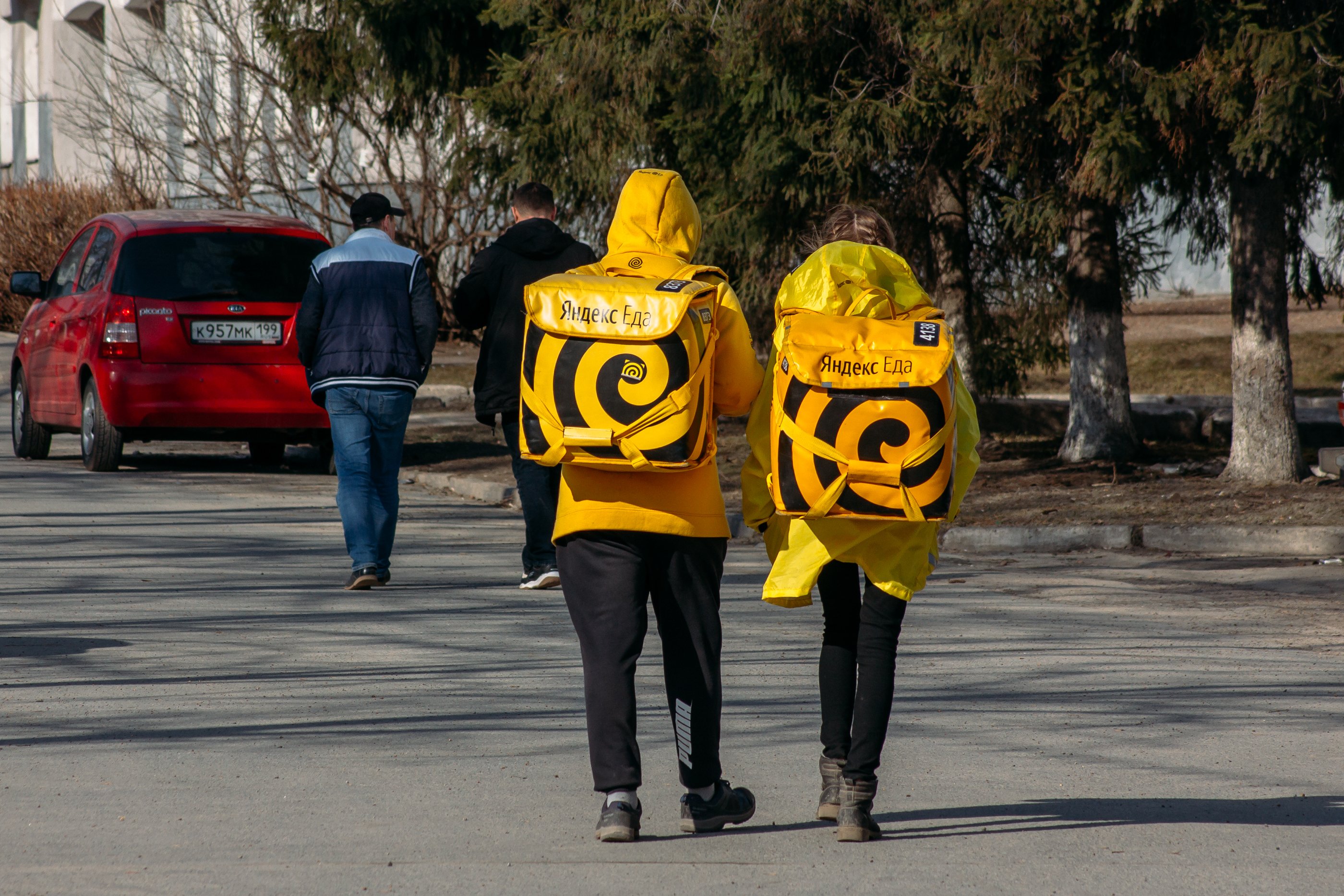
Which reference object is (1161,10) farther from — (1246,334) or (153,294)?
(153,294)

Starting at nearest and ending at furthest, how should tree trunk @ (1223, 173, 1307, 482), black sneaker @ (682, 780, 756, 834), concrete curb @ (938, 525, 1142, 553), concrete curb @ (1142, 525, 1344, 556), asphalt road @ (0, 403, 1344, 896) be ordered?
asphalt road @ (0, 403, 1344, 896) < black sneaker @ (682, 780, 756, 834) < concrete curb @ (1142, 525, 1344, 556) < concrete curb @ (938, 525, 1142, 553) < tree trunk @ (1223, 173, 1307, 482)

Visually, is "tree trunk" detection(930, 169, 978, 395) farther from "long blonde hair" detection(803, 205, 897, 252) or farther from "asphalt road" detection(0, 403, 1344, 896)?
"long blonde hair" detection(803, 205, 897, 252)

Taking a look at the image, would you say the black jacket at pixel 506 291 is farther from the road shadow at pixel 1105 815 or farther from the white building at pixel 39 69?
the white building at pixel 39 69

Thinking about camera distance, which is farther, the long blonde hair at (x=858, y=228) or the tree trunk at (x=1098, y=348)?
the tree trunk at (x=1098, y=348)

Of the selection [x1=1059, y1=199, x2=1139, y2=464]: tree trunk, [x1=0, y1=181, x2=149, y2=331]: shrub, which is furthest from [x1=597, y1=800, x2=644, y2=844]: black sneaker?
[x1=0, y1=181, x2=149, y2=331]: shrub

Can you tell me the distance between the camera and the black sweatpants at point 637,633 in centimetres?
388

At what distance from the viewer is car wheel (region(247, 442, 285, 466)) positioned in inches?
543

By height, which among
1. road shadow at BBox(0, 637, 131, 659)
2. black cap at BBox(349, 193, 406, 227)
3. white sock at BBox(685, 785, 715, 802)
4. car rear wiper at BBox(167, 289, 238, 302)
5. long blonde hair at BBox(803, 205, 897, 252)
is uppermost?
black cap at BBox(349, 193, 406, 227)

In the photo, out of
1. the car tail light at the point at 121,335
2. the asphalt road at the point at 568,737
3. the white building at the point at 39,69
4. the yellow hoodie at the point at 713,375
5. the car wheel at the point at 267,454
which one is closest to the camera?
the asphalt road at the point at 568,737

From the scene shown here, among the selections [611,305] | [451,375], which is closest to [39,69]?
[451,375]

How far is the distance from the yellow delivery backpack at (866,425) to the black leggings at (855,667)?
10.1 inches

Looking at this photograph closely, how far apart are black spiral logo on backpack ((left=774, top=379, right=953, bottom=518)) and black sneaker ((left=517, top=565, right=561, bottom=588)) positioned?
3.95 meters

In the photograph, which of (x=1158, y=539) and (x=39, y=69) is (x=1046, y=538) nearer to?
(x=1158, y=539)

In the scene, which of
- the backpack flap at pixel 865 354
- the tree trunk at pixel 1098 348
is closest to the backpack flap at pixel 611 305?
the backpack flap at pixel 865 354
